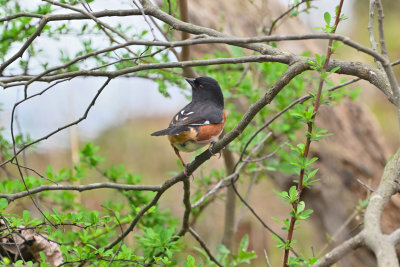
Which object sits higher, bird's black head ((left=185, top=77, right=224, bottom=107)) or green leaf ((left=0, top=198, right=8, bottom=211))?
bird's black head ((left=185, top=77, right=224, bottom=107))

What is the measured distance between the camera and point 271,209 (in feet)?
32.8

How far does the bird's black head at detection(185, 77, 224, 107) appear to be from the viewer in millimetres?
4129

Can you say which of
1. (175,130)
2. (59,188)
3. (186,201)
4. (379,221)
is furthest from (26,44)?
(379,221)

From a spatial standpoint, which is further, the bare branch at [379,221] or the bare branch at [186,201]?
the bare branch at [186,201]

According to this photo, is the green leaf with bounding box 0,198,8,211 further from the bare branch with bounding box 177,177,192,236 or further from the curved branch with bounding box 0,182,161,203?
the bare branch with bounding box 177,177,192,236

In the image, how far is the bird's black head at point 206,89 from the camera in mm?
4129

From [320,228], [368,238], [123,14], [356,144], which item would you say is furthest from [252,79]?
[368,238]

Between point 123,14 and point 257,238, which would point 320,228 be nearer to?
point 257,238

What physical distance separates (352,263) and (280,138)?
71.2 inches

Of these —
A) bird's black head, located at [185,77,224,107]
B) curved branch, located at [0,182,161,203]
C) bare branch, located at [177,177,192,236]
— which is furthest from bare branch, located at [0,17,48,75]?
bird's black head, located at [185,77,224,107]

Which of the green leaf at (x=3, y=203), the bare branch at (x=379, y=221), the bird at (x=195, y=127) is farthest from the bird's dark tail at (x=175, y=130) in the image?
the bare branch at (x=379, y=221)

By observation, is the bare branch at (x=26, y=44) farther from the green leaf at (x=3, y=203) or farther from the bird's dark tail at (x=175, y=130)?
the bird's dark tail at (x=175, y=130)

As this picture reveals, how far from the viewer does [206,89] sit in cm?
414

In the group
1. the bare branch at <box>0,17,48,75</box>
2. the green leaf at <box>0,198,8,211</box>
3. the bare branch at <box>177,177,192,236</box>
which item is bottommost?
the bare branch at <box>177,177,192,236</box>
